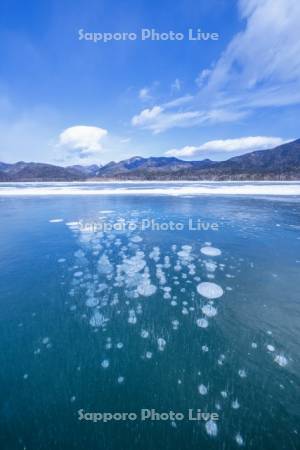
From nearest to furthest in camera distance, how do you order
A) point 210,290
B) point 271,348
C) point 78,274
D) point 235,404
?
point 235,404 → point 271,348 → point 210,290 → point 78,274

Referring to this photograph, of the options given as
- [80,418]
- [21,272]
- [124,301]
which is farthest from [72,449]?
[21,272]

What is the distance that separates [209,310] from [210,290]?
629mm

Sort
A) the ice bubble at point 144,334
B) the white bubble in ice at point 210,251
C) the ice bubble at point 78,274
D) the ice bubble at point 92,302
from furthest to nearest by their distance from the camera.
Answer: the white bubble in ice at point 210,251 < the ice bubble at point 78,274 < the ice bubble at point 92,302 < the ice bubble at point 144,334

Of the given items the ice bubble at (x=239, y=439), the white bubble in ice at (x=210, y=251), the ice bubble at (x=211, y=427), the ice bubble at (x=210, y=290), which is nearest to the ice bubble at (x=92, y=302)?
the ice bubble at (x=210, y=290)

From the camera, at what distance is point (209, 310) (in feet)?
10.9

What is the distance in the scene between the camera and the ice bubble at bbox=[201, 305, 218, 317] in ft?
10.6

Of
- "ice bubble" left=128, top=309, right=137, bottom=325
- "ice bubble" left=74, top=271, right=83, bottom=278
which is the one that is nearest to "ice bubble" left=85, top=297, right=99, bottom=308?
"ice bubble" left=128, top=309, right=137, bottom=325

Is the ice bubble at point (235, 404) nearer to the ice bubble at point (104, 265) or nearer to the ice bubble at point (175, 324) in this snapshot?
the ice bubble at point (175, 324)

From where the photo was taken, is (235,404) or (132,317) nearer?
(235,404)

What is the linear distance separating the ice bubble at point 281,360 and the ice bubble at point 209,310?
0.92 meters

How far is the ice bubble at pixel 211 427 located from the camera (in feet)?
6.00

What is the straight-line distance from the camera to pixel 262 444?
174 centimetres

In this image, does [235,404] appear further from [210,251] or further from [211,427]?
[210,251]

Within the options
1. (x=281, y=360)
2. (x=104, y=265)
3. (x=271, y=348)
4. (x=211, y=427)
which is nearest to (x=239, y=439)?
(x=211, y=427)
